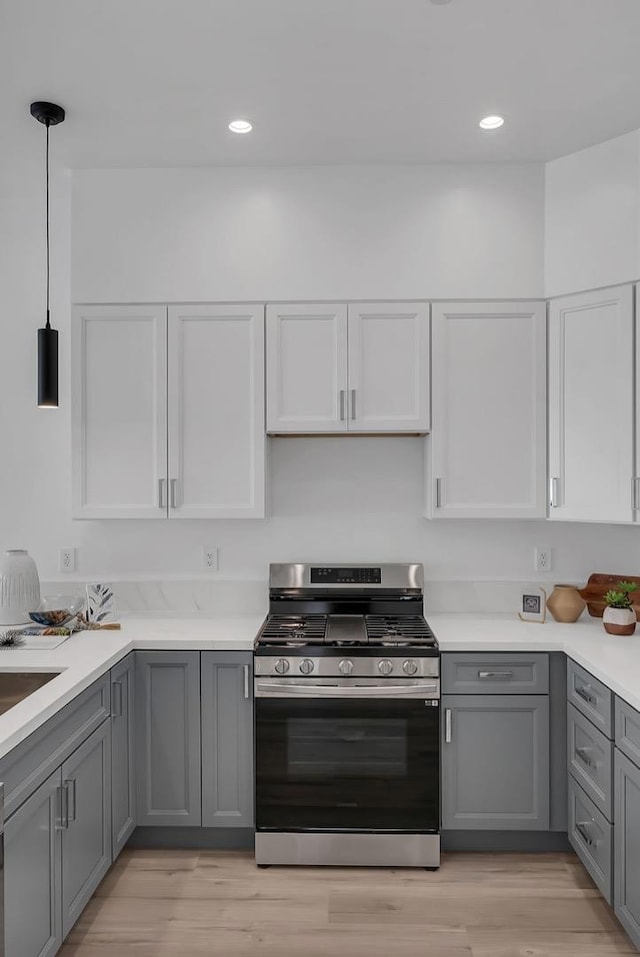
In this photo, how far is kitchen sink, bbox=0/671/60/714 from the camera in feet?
7.49

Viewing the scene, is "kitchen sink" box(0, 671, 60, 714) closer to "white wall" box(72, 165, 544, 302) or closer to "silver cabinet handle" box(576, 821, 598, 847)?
"white wall" box(72, 165, 544, 302)

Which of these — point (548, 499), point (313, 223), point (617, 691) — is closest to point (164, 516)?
point (313, 223)

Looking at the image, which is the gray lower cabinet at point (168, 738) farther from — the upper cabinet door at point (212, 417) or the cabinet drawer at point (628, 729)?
the cabinet drawer at point (628, 729)

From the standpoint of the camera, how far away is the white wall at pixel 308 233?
9.80 feet

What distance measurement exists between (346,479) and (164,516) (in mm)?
880

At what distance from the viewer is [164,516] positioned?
3.03m

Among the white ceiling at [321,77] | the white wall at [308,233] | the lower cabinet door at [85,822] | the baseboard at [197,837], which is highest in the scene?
the white ceiling at [321,77]

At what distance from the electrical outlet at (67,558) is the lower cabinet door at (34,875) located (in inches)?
57.9

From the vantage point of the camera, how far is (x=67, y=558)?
334cm

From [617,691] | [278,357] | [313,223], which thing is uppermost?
[313,223]

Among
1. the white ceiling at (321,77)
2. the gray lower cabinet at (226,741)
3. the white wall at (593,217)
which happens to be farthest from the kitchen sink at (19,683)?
the white wall at (593,217)

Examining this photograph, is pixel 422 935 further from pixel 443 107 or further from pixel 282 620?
pixel 443 107

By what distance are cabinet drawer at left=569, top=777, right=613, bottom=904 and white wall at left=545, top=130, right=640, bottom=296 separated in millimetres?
2012

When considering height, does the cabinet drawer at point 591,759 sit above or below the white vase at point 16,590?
below
